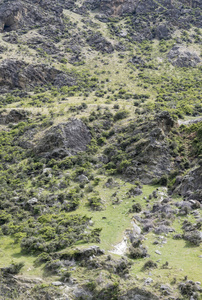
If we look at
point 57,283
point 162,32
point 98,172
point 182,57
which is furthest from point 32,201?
point 162,32

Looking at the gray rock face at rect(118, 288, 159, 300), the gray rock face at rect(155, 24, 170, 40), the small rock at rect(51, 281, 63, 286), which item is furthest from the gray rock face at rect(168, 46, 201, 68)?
the small rock at rect(51, 281, 63, 286)

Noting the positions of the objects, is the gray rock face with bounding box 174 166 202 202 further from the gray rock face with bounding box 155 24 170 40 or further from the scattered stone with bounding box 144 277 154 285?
the gray rock face with bounding box 155 24 170 40

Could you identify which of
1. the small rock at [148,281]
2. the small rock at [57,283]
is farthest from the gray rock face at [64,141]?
the small rock at [148,281]

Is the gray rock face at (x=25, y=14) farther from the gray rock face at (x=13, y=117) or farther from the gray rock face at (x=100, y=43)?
the gray rock face at (x=13, y=117)

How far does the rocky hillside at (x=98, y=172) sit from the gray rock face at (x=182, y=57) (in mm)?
496

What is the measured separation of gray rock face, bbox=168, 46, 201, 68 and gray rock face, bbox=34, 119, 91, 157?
211 ft

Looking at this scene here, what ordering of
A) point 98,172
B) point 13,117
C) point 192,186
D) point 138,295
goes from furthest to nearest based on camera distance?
point 13,117 → point 98,172 → point 192,186 → point 138,295

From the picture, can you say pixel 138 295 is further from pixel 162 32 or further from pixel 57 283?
pixel 162 32

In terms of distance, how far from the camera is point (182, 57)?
92312 millimetres

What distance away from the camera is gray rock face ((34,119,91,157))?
40559 millimetres

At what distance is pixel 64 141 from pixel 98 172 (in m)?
10.0

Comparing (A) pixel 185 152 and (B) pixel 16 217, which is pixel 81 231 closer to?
(B) pixel 16 217

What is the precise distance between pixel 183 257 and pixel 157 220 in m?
5.70

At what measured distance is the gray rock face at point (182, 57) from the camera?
3578 inches
